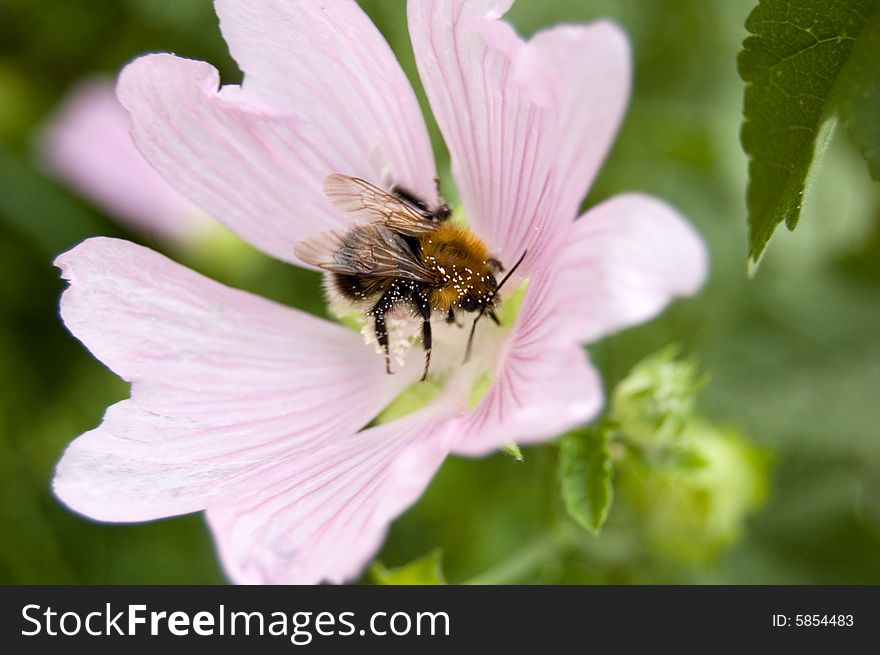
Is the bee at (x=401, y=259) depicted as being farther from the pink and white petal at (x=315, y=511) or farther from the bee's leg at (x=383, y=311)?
the pink and white petal at (x=315, y=511)

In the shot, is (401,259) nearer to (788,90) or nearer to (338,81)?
(338,81)

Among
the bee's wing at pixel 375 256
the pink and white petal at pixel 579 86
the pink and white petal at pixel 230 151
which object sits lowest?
the pink and white petal at pixel 579 86

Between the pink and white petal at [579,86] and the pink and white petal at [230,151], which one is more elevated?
the pink and white petal at [230,151]

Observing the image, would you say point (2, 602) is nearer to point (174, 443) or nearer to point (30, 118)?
point (174, 443)

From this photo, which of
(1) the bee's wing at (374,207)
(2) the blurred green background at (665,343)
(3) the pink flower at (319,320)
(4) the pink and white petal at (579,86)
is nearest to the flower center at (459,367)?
(3) the pink flower at (319,320)

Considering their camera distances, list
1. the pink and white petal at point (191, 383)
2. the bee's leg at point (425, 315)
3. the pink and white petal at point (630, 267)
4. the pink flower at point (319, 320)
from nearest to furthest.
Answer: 1. the pink and white petal at point (630, 267)
2. the pink flower at point (319, 320)
3. the pink and white petal at point (191, 383)
4. the bee's leg at point (425, 315)

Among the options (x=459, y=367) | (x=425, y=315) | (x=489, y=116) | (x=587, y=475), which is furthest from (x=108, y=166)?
(x=587, y=475)

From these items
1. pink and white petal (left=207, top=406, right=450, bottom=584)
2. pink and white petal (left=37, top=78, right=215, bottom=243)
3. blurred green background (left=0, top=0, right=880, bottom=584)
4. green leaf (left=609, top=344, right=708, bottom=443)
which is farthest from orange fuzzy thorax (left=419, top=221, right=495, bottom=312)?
pink and white petal (left=37, top=78, right=215, bottom=243)
